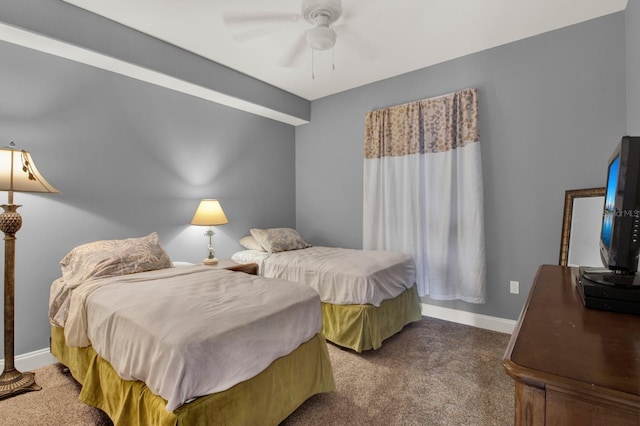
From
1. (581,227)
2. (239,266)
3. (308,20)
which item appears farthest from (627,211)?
(239,266)

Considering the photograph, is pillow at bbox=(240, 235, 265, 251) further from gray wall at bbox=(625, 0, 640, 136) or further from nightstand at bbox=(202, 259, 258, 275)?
gray wall at bbox=(625, 0, 640, 136)

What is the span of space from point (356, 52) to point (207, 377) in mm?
2873

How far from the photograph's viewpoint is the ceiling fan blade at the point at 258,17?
7.59ft

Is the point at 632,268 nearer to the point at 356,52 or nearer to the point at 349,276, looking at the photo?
the point at 349,276

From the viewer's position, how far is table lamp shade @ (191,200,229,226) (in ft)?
9.96

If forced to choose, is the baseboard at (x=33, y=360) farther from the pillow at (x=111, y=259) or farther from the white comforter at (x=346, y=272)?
the white comforter at (x=346, y=272)

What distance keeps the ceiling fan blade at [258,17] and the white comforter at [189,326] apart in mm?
1999

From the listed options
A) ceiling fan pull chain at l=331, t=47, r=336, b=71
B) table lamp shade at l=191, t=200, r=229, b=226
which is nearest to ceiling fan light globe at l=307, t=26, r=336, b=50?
ceiling fan pull chain at l=331, t=47, r=336, b=71

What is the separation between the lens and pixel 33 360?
2.26 metres

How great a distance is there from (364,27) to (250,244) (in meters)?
2.45

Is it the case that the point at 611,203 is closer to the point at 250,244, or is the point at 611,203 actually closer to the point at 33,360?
the point at 250,244

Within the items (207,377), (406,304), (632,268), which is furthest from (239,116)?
(632,268)

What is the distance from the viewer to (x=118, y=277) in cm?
205

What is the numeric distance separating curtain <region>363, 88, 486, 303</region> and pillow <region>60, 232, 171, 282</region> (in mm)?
2248
